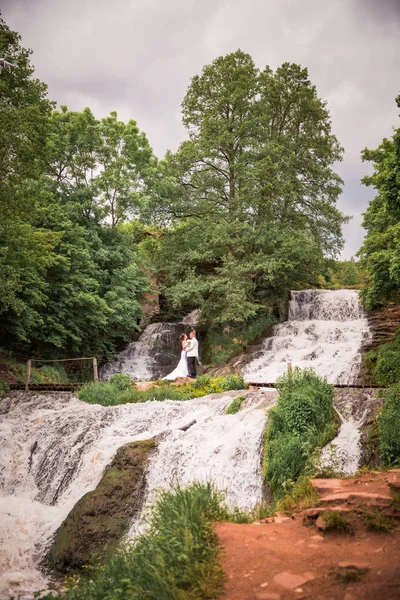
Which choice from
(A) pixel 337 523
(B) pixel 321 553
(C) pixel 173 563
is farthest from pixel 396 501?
(C) pixel 173 563

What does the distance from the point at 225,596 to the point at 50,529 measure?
6.05 m

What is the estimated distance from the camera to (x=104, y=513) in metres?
8.12

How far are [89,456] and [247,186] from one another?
52.0 feet

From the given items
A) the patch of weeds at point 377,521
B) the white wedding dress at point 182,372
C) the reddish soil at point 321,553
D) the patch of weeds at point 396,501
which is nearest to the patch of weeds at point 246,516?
the reddish soil at point 321,553

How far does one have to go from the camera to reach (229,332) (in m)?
22.1

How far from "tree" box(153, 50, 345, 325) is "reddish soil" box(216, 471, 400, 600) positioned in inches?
644

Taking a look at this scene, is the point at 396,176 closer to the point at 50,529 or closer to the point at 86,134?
the point at 50,529

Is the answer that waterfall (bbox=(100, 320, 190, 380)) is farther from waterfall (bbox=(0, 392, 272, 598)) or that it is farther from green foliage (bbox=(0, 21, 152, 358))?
waterfall (bbox=(0, 392, 272, 598))

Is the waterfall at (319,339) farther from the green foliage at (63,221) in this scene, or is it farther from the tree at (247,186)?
the green foliage at (63,221)

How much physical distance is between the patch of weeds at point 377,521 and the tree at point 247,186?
16.8m

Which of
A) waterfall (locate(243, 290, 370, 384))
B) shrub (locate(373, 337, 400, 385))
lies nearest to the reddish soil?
shrub (locate(373, 337, 400, 385))

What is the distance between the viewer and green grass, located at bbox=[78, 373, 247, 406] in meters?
13.8

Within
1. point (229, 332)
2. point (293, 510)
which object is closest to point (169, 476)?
point (293, 510)

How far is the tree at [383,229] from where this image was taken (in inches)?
428
